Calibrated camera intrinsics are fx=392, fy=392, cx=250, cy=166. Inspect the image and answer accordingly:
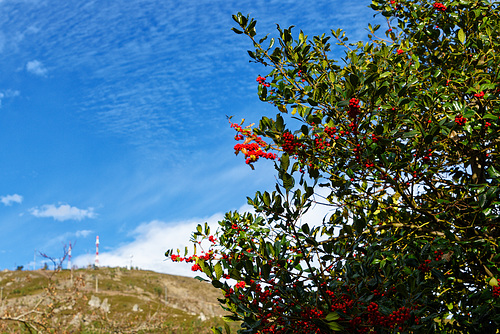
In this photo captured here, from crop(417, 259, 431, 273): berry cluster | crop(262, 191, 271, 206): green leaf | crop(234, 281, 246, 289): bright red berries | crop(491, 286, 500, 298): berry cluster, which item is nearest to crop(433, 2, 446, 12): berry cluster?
crop(417, 259, 431, 273): berry cluster

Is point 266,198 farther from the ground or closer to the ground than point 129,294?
closer to the ground

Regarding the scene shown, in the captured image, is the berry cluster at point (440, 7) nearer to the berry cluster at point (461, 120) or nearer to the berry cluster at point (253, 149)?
the berry cluster at point (461, 120)

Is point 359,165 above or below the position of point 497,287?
above

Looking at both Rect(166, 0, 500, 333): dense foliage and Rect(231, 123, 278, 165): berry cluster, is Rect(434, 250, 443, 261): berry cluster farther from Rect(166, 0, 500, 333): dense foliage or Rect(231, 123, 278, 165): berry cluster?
Rect(231, 123, 278, 165): berry cluster

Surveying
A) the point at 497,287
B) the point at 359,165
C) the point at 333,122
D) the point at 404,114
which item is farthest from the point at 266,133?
the point at 497,287

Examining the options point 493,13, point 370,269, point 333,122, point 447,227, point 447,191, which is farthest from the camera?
point 493,13

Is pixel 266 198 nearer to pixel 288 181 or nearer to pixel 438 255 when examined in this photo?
pixel 288 181

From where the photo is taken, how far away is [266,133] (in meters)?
3.95

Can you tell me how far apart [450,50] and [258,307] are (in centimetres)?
501

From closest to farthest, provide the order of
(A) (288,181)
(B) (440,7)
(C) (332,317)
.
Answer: (C) (332,317) → (A) (288,181) → (B) (440,7)

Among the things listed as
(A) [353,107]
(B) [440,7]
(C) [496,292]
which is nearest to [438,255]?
(C) [496,292]

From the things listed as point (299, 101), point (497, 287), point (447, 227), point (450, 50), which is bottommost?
point (497, 287)

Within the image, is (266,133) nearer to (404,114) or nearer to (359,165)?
(359,165)

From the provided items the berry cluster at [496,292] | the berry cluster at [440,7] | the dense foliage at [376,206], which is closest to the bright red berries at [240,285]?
the dense foliage at [376,206]
